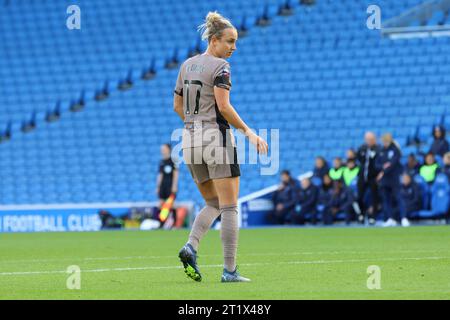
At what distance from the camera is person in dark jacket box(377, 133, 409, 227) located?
21250 mm

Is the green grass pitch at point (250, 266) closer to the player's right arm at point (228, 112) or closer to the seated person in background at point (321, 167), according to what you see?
the player's right arm at point (228, 112)

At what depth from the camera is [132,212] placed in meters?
23.3

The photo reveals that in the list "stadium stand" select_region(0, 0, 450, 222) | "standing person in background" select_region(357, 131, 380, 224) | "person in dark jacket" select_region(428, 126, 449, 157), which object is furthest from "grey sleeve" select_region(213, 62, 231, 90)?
"stadium stand" select_region(0, 0, 450, 222)

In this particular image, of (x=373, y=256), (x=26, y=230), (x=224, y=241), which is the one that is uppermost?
(x=224, y=241)

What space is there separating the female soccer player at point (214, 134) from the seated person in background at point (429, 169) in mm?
13367

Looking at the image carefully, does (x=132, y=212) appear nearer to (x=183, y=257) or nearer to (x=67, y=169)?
(x=67, y=169)

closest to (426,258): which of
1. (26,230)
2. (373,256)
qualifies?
(373,256)

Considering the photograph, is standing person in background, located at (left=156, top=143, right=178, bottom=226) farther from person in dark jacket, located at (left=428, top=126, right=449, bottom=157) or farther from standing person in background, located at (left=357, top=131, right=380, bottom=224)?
person in dark jacket, located at (left=428, top=126, right=449, bottom=157)

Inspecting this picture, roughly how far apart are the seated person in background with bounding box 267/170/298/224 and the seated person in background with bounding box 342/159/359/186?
1051 millimetres

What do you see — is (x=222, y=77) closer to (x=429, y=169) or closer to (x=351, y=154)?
(x=351, y=154)

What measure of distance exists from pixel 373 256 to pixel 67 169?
54.3ft

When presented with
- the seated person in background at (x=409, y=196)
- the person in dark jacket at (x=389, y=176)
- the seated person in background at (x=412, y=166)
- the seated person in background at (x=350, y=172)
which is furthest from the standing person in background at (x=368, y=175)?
the seated person in background at (x=412, y=166)

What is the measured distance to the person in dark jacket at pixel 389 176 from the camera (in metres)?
21.2

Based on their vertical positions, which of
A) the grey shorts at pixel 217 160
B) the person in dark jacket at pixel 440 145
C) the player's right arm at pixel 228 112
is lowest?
the person in dark jacket at pixel 440 145
